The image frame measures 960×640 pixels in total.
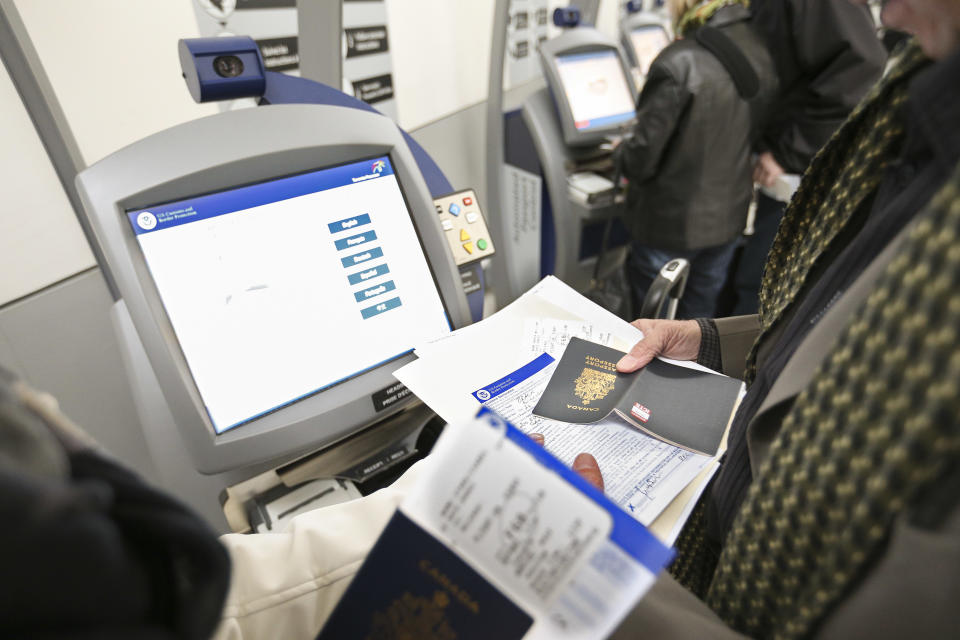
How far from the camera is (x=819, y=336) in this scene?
49 centimetres

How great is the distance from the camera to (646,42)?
11.1ft

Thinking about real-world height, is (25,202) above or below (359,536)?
above

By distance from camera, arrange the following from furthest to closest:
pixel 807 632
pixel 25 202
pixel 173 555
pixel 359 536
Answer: pixel 25 202 < pixel 359 536 < pixel 807 632 < pixel 173 555

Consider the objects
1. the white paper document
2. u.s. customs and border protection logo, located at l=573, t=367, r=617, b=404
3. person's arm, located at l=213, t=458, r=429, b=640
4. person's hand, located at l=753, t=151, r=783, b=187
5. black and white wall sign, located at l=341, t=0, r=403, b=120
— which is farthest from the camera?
person's hand, located at l=753, t=151, r=783, b=187

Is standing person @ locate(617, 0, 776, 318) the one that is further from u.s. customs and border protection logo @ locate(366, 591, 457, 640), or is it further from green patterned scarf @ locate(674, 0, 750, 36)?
u.s. customs and border protection logo @ locate(366, 591, 457, 640)

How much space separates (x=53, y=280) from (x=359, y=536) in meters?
1.00

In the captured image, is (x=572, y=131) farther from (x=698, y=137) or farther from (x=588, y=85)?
(x=698, y=137)

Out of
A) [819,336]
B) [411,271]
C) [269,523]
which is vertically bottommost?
[269,523]

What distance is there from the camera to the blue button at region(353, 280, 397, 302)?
31.9 inches

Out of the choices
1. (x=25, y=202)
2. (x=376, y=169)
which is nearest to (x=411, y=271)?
(x=376, y=169)

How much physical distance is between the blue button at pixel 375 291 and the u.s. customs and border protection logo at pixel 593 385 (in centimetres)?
35

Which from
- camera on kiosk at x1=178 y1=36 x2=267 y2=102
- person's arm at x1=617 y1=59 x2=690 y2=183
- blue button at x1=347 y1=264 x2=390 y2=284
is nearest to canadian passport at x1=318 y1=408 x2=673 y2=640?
blue button at x1=347 y1=264 x2=390 y2=284

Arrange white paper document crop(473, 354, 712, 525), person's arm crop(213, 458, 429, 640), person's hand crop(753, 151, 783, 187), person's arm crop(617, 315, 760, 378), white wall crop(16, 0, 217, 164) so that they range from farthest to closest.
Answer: person's hand crop(753, 151, 783, 187) → white wall crop(16, 0, 217, 164) → person's arm crop(617, 315, 760, 378) → white paper document crop(473, 354, 712, 525) → person's arm crop(213, 458, 429, 640)

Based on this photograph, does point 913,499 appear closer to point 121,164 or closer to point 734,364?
point 734,364
